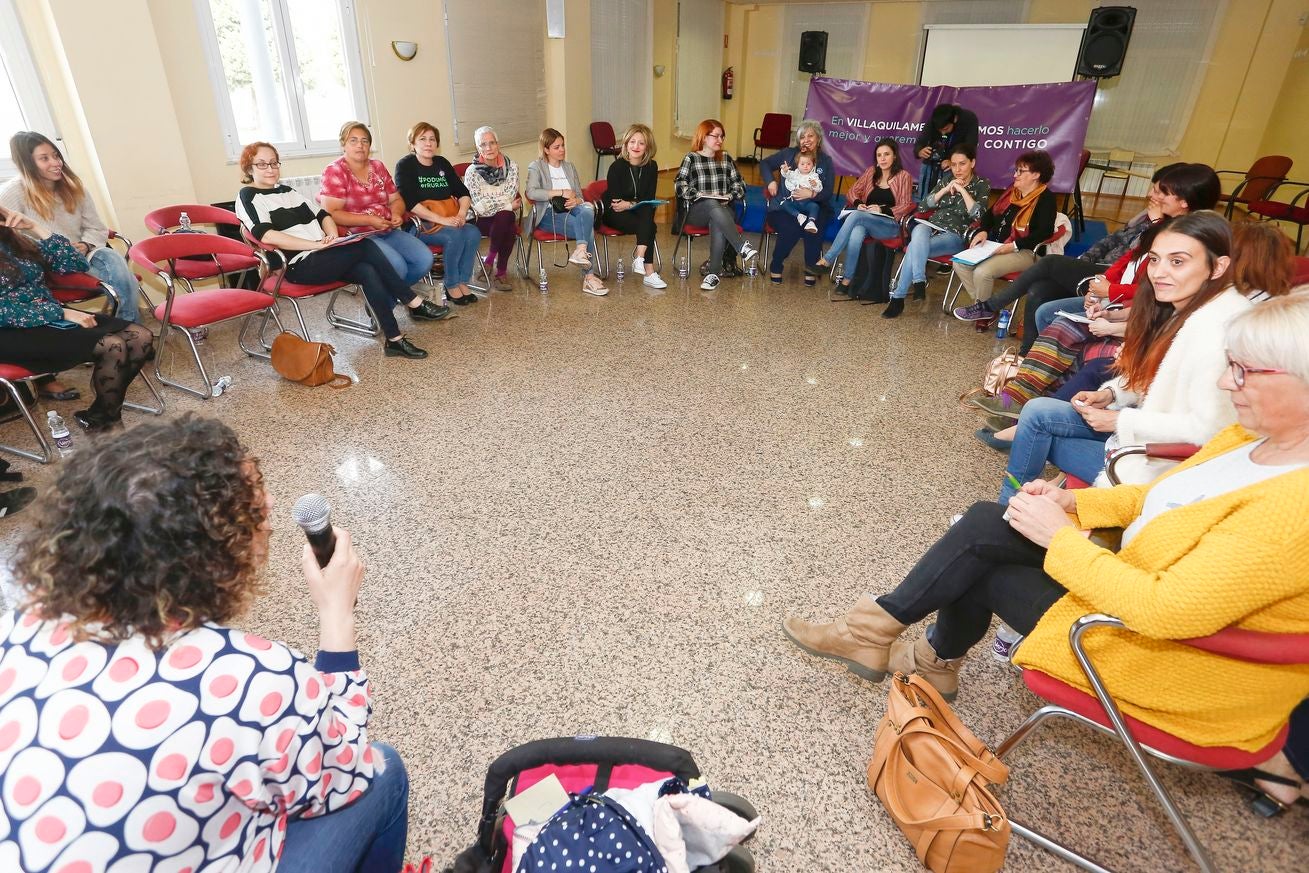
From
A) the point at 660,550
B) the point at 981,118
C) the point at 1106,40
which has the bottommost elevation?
the point at 660,550

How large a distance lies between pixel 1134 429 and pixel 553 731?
180 cm

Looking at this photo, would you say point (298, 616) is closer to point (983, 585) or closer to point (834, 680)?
point (834, 680)

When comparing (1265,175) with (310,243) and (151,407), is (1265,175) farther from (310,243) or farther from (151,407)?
(151,407)

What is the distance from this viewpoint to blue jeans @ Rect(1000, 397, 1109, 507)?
225 centimetres

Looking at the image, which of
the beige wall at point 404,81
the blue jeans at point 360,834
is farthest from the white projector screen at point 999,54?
the blue jeans at point 360,834

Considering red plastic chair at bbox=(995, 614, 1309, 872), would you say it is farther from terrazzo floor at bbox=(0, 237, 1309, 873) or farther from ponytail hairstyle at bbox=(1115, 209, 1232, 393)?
ponytail hairstyle at bbox=(1115, 209, 1232, 393)

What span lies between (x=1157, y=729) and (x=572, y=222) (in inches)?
192

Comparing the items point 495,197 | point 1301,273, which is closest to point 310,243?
point 495,197

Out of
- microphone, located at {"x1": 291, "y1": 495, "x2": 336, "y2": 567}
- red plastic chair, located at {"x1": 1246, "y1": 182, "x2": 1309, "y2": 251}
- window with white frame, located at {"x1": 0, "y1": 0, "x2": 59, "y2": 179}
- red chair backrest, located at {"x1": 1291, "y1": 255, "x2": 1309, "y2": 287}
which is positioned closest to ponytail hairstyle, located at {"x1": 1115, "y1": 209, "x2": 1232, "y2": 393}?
red chair backrest, located at {"x1": 1291, "y1": 255, "x2": 1309, "y2": 287}

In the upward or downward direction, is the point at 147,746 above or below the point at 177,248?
above

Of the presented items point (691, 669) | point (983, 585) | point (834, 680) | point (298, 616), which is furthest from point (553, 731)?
point (983, 585)

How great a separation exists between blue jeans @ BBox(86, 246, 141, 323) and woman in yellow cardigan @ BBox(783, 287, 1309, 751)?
4.36m

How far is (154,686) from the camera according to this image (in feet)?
2.45

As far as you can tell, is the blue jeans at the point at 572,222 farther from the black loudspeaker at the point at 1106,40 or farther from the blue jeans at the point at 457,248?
the black loudspeaker at the point at 1106,40
